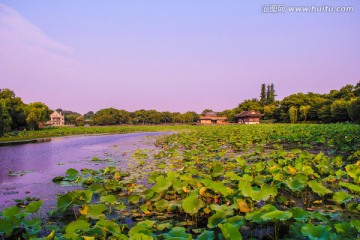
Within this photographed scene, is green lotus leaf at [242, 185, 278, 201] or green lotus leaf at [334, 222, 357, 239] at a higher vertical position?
green lotus leaf at [242, 185, 278, 201]

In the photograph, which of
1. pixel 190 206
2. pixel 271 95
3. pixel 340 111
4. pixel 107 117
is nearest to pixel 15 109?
pixel 190 206

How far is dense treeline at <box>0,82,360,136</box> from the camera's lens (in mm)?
27570

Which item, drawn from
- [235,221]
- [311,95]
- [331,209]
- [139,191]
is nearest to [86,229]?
[235,221]

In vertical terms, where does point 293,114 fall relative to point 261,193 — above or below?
above

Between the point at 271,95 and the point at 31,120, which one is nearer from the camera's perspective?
the point at 31,120

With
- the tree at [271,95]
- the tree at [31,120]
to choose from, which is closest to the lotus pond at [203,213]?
the tree at [31,120]

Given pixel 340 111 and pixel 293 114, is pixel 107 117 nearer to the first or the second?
pixel 293 114

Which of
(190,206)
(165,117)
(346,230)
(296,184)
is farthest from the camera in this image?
(165,117)

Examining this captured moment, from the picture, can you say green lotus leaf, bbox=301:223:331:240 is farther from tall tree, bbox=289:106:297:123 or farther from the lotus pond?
tall tree, bbox=289:106:297:123

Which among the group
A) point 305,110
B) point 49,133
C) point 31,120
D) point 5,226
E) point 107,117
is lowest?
point 49,133

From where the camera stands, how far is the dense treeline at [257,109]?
27.6 m

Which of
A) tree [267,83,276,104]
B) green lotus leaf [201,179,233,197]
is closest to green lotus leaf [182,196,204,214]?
green lotus leaf [201,179,233,197]

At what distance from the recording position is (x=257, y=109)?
6019 centimetres

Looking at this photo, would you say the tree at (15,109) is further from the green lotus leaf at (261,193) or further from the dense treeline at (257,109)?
the green lotus leaf at (261,193)
